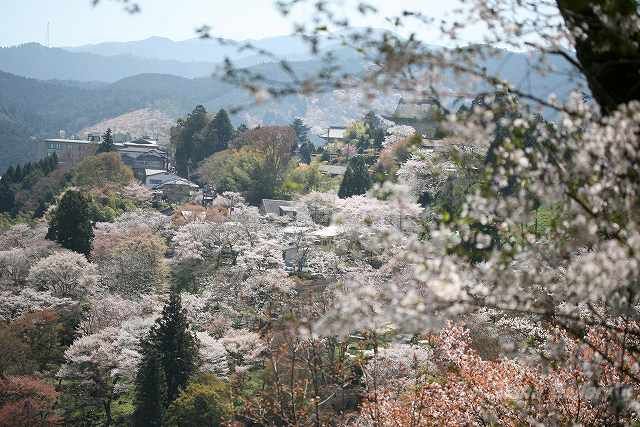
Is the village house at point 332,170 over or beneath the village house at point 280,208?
beneath

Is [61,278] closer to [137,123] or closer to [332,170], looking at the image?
[332,170]

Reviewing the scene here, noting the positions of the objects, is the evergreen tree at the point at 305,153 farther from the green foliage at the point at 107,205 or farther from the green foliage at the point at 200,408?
the green foliage at the point at 200,408

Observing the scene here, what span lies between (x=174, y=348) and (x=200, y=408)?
2883 millimetres

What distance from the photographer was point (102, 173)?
147ft

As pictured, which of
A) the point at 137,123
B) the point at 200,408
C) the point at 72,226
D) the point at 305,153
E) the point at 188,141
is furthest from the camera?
the point at 137,123

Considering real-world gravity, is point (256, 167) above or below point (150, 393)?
below

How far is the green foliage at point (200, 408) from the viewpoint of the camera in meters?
16.9

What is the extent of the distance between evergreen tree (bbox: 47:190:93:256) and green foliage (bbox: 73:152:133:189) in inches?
498

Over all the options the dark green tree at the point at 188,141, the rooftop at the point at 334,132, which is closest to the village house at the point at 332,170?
the dark green tree at the point at 188,141

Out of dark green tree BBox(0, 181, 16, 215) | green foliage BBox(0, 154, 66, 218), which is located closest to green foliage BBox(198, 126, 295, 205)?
Answer: green foliage BBox(0, 154, 66, 218)

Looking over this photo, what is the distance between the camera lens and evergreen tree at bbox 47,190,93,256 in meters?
30.3

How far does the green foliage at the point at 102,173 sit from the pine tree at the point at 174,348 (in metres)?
25.6

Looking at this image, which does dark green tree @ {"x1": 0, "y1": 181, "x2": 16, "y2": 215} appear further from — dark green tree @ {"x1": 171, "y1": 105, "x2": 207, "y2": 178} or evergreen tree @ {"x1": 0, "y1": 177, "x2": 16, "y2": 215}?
dark green tree @ {"x1": 171, "y1": 105, "x2": 207, "y2": 178}

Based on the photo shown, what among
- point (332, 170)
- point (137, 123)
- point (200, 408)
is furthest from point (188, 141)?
point (137, 123)
